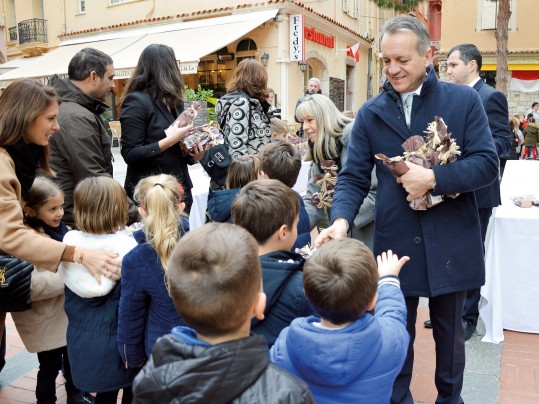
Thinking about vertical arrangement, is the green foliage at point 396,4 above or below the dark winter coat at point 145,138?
above

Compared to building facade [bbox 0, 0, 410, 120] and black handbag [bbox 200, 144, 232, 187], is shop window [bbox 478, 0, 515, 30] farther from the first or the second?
black handbag [bbox 200, 144, 232, 187]

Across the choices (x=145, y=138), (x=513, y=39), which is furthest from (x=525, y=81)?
(x=145, y=138)

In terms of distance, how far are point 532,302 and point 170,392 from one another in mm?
3487

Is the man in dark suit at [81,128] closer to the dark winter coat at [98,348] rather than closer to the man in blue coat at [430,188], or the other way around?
the dark winter coat at [98,348]


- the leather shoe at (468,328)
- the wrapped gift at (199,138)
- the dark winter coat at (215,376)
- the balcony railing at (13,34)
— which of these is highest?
the balcony railing at (13,34)

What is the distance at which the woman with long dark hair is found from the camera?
3947 millimetres

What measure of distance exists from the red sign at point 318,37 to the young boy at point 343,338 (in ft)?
53.6

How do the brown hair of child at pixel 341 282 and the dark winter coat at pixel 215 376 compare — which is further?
the brown hair of child at pixel 341 282

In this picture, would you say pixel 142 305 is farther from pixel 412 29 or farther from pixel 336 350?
pixel 412 29

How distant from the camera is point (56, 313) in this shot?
3.03 m

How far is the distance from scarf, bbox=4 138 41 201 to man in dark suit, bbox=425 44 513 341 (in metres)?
2.75

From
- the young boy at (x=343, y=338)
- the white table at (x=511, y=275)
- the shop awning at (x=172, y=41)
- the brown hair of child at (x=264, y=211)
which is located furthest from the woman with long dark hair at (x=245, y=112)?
the shop awning at (x=172, y=41)

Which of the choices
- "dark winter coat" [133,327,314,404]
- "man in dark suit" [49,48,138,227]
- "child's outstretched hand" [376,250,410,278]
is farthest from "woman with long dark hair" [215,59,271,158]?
"dark winter coat" [133,327,314,404]

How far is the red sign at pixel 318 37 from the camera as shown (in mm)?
17659
